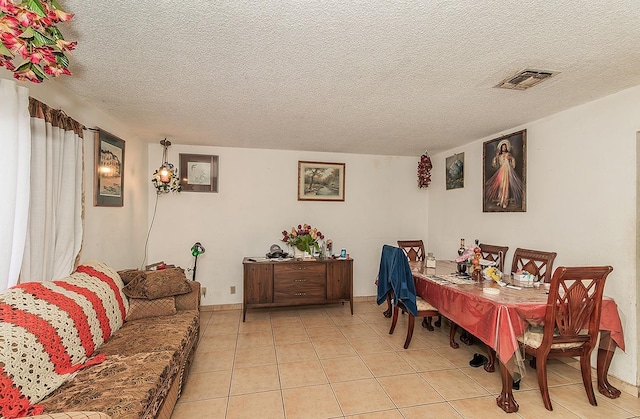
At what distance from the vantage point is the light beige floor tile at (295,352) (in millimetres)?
2904

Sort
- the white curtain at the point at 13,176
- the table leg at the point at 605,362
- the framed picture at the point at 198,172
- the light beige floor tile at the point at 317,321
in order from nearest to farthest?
the white curtain at the point at 13,176
the table leg at the point at 605,362
the light beige floor tile at the point at 317,321
the framed picture at the point at 198,172

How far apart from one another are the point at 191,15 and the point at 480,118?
9.11 feet

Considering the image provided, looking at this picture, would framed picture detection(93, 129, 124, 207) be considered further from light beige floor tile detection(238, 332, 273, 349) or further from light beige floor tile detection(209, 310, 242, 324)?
light beige floor tile detection(238, 332, 273, 349)

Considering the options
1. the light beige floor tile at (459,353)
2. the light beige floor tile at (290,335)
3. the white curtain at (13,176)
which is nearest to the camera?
the white curtain at (13,176)

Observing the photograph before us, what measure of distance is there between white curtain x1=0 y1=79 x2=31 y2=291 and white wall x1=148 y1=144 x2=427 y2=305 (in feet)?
8.36

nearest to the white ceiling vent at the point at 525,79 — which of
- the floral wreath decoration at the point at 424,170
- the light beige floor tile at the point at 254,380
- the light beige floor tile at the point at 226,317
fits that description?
the floral wreath decoration at the point at 424,170

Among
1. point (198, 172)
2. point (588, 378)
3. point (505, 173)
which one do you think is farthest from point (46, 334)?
point (505, 173)

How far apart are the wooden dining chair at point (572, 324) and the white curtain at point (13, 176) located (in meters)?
3.38

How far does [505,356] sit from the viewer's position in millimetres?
2045

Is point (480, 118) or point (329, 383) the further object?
point (480, 118)

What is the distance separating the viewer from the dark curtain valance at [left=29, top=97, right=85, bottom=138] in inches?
76.2

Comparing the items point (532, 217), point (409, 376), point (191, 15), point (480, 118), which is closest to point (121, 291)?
point (191, 15)

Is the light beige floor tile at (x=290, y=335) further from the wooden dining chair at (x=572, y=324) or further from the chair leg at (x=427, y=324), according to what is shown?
the wooden dining chair at (x=572, y=324)

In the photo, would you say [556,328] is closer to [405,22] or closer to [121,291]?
[405,22]
